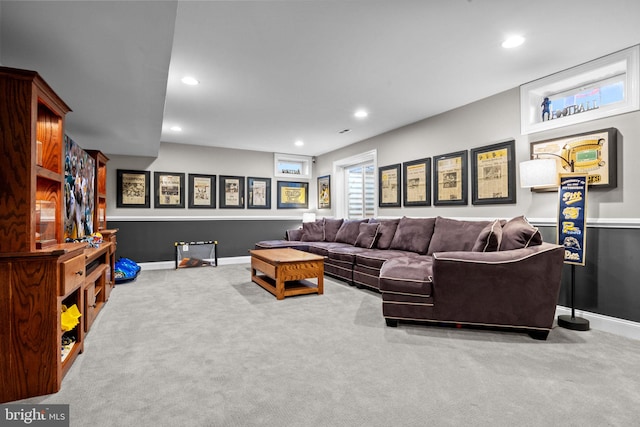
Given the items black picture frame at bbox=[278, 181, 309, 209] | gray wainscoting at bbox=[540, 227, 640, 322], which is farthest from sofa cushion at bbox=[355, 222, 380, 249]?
black picture frame at bbox=[278, 181, 309, 209]

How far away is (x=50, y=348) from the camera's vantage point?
173 centimetres

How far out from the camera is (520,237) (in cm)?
284

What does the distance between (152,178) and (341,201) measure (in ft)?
12.5

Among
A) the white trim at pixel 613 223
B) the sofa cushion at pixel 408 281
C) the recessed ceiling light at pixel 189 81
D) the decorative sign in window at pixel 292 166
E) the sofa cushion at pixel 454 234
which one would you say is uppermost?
the recessed ceiling light at pixel 189 81

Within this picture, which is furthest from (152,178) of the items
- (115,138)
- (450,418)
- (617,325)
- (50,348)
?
(617,325)

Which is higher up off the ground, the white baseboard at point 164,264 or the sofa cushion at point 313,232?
the sofa cushion at point 313,232

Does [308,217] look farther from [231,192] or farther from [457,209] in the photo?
[457,209]

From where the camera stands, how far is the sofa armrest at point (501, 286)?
2535 millimetres

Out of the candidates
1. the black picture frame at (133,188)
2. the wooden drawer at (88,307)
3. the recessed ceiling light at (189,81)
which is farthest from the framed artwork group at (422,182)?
the wooden drawer at (88,307)

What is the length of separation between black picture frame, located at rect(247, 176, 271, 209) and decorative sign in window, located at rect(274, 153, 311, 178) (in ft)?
1.22

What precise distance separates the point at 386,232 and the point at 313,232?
1.91 m

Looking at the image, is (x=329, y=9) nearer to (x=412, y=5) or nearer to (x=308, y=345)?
(x=412, y=5)

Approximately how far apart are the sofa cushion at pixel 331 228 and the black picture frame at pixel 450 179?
6.80ft

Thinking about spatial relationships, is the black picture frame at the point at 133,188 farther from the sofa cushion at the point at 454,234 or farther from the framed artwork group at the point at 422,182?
the sofa cushion at the point at 454,234
